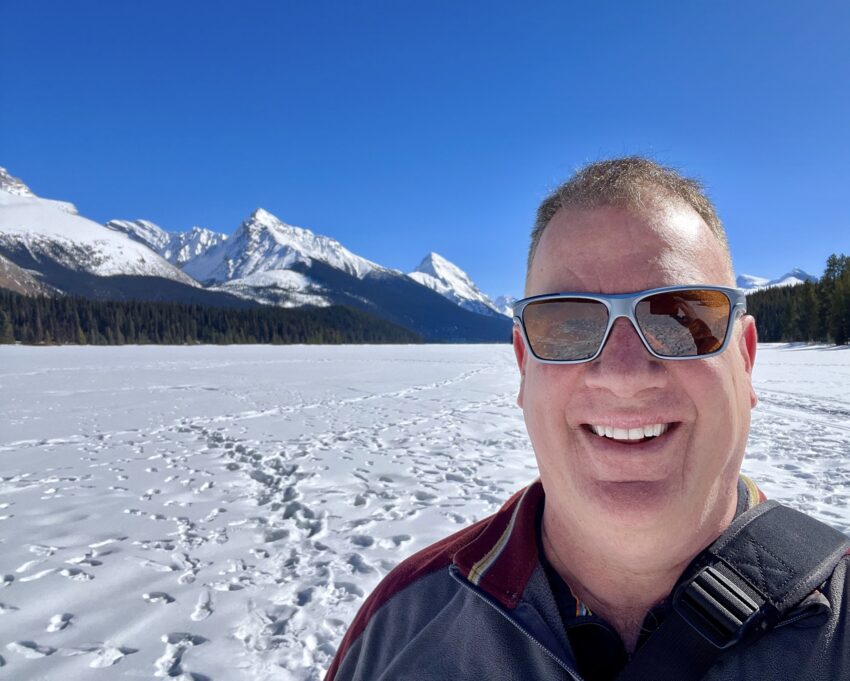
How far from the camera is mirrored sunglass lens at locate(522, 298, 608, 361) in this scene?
1590 millimetres

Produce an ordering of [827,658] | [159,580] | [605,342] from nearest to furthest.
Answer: [827,658] < [605,342] < [159,580]

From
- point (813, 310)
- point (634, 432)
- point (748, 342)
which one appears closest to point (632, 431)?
point (634, 432)

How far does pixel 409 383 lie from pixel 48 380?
1577cm

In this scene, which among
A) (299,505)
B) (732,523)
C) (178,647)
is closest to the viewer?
(732,523)

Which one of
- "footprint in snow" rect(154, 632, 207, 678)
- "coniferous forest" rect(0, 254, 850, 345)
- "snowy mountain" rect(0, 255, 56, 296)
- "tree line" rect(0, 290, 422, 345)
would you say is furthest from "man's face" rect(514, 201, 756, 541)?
"snowy mountain" rect(0, 255, 56, 296)

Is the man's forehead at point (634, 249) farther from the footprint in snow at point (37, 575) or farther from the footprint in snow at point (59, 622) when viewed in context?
the footprint in snow at point (37, 575)

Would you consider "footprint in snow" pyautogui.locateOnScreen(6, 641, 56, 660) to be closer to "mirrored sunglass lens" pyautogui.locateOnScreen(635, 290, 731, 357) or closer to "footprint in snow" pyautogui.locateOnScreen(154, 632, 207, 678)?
"footprint in snow" pyautogui.locateOnScreen(154, 632, 207, 678)

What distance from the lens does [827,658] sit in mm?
1157

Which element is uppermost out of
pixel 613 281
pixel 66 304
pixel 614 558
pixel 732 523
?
pixel 66 304

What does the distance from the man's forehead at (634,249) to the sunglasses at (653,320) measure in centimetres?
5

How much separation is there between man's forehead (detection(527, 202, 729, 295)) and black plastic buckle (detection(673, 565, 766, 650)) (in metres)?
0.90

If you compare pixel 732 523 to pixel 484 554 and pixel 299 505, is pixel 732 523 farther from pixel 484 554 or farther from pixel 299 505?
pixel 299 505

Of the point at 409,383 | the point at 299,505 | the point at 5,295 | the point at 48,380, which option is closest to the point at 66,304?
the point at 5,295

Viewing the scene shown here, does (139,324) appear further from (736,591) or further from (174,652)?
(736,591)
